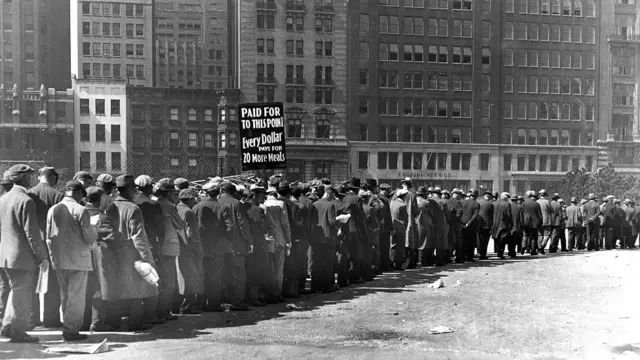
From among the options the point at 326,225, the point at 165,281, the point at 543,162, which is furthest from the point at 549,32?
the point at 165,281

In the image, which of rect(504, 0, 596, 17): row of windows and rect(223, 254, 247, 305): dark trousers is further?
rect(504, 0, 596, 17): row of windows

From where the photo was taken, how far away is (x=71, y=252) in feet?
30.6

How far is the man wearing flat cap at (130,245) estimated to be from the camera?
33.2ft

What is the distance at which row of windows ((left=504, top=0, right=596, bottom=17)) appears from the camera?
86.0 metres

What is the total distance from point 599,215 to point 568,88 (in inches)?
2542

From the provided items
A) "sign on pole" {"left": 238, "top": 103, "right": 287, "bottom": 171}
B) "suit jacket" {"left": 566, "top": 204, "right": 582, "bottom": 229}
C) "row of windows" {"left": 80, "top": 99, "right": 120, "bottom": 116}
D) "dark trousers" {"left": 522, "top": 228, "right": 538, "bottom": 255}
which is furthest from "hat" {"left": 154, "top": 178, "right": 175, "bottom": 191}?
"row of windows" {"left": 80, "top": 99, "right": 120, "bottom": 116}

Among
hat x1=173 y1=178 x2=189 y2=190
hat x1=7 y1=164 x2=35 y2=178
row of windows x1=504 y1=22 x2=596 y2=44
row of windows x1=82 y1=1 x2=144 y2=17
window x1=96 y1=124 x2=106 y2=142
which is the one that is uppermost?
row of windows x1=82 y1=1 x2=144 y2=17

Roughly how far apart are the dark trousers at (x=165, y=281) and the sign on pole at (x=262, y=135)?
7708 mm

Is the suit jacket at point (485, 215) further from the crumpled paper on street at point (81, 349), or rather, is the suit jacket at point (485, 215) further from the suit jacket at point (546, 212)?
the crumpled paper on street at point (81, 349)

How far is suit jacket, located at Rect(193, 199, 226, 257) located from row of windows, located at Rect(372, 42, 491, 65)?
75304 millimetres

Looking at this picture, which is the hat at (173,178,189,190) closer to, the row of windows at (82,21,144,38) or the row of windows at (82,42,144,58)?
the row of windows at (82,42,144,58)

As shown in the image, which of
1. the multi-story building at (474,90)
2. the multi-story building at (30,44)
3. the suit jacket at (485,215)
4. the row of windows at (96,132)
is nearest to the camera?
the suit jacket at (485,215)

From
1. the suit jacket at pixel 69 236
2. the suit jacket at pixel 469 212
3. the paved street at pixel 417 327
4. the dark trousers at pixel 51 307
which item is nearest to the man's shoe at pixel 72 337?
the paved street at pixel 417 327

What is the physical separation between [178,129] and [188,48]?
49.0m
